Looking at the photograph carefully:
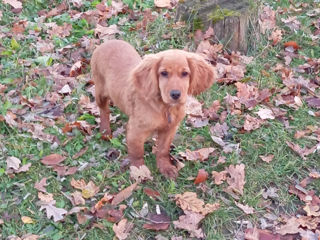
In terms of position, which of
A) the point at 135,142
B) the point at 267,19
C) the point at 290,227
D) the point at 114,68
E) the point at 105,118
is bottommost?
the point at 290,227

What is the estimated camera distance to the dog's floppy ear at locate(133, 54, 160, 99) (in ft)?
11.9

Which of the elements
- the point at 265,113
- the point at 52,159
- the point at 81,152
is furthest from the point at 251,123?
the point at 52,159

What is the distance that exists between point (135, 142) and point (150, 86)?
1.87ft

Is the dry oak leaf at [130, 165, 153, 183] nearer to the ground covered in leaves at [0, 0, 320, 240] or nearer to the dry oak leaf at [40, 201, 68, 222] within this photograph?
the ground covered in leaves at [0, 0, 320, 240]

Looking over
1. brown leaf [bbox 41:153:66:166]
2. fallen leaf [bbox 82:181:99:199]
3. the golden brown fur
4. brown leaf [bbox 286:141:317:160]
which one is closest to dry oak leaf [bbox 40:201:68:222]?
fallen leaf [bbox 82:181:99:199]

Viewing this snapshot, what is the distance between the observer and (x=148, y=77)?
144 inches

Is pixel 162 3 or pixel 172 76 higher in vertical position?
pixel 172 76

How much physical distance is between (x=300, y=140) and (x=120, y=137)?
5.80 feet

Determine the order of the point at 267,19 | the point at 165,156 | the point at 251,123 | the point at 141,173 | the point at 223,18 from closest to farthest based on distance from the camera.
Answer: the point at 141,173 < the point at 165,156 < the point at 251,123 < the point at 223,18 < the point at 267,19

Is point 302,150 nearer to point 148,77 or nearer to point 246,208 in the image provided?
point 246,208

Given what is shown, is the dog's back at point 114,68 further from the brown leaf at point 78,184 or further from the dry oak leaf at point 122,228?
the dry oak leaf at point 122,228

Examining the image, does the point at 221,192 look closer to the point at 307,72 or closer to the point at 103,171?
the point at 103,171

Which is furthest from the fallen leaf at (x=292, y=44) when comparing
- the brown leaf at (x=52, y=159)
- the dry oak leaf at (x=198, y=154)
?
the brown leaf at (x=52, y=159)

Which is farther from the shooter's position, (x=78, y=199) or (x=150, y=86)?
(x=78, y=199)
